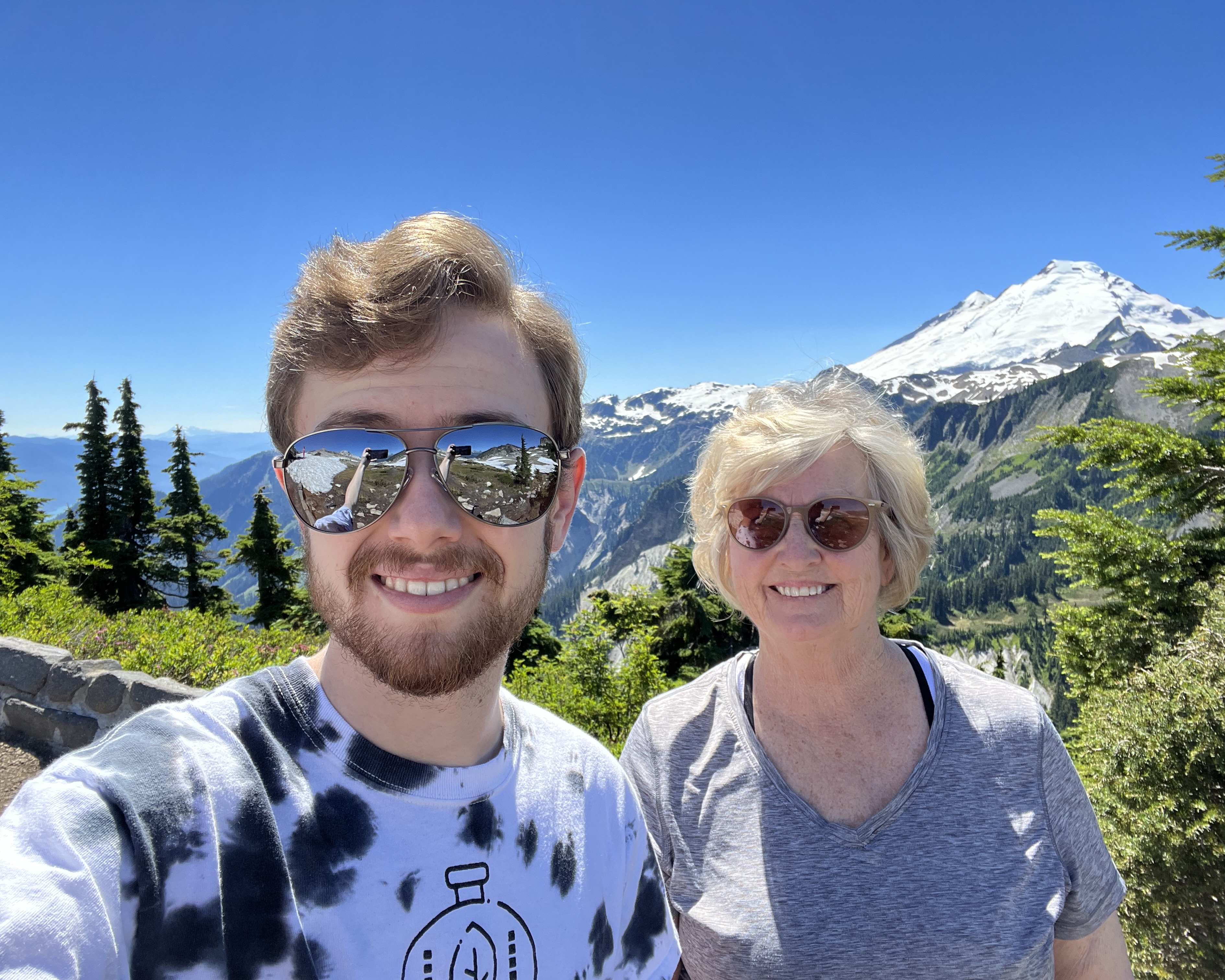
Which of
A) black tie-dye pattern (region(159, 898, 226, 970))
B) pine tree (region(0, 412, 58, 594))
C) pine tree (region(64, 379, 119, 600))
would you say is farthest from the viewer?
pine tree (region(64, 379, 119, 600))

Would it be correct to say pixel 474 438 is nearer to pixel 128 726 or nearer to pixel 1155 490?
pixel 128 726

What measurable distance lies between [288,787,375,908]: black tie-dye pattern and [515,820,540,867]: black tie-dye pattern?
39 centimetres

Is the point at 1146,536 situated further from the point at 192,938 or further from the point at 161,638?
the point at 161,638

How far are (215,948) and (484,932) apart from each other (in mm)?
589

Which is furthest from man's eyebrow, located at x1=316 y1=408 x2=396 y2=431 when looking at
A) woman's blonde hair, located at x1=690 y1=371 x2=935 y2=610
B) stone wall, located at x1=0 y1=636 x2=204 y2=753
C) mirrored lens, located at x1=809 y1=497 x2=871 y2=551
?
stone wall, located at x1=0 y1=636 x2=204 y2=753

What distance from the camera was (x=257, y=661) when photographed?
7594 millimetres

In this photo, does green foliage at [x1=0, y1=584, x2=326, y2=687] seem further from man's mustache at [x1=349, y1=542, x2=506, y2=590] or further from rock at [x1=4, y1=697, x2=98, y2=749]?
man's mustache at [x1=349, y1=542, x2=506, y2=590]

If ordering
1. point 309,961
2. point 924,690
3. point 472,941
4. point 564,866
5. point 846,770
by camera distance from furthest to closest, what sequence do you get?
point 924,690 < point 846,770 < point 564,866 < point 472,941 < point 309,961

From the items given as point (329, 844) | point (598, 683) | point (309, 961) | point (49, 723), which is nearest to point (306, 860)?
point (329, 844)

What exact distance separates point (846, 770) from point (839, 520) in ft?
3.35

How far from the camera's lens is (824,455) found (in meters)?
2.90

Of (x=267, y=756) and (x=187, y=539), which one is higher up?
(x=267, y=756)

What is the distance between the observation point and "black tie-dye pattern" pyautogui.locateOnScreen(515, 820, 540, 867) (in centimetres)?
170

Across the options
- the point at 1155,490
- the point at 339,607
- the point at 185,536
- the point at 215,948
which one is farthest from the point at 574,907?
the point at 185,536
